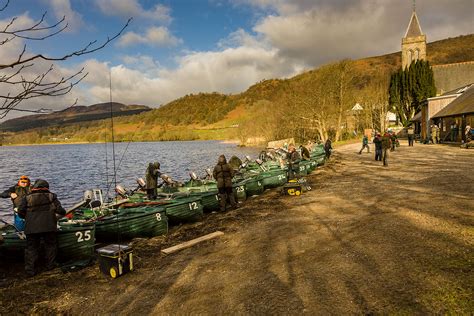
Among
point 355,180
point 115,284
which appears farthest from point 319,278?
point 355,180

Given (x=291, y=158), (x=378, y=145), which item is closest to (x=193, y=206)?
(x=291, y=158)

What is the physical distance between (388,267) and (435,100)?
3532cm

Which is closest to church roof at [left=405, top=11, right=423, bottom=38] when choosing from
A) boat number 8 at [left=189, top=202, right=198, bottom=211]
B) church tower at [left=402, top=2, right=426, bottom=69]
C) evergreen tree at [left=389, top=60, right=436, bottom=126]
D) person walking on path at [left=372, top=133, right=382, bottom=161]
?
church tower at [left=402, top=2, right=426, bottom=69]

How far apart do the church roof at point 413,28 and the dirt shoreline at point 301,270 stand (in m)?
70.5

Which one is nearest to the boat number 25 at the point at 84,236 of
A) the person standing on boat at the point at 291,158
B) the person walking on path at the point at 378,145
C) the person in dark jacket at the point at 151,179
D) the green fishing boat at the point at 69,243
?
the green fishing boat at the point at 69,243

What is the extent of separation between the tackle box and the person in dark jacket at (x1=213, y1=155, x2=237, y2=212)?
653 cm

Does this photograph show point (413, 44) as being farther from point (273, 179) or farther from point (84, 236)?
point (84, 236)

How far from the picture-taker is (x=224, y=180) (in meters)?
13.6

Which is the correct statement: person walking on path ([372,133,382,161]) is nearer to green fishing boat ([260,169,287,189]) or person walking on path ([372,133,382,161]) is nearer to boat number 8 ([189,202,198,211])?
green fishing boat ([260,169,287,189])

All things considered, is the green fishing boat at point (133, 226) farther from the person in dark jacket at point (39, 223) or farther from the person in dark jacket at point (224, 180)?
the person in dark jacket at point (224, 180)

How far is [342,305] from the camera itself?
5.05 meters

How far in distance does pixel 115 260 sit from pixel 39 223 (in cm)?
217

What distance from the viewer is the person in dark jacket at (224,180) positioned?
13.5 meters

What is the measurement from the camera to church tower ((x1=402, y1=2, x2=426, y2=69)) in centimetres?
6800
